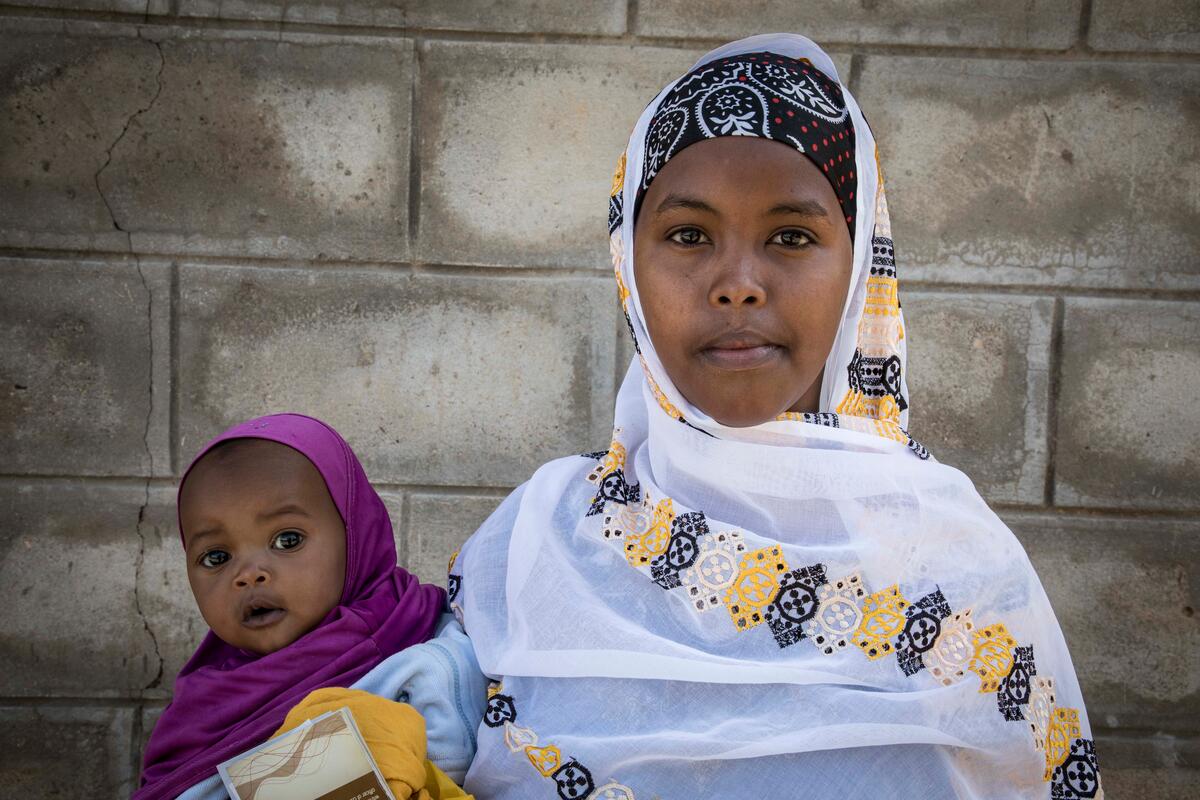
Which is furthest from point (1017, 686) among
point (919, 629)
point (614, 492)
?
point (614, 492)

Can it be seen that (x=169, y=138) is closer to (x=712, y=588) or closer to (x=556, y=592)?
(x=556, y=592)

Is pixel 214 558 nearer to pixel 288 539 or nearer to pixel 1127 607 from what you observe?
pixel 288 539

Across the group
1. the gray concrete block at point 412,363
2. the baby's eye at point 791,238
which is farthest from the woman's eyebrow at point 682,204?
the gray concrete block at point 412,363

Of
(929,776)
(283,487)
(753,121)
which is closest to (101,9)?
(283,487)

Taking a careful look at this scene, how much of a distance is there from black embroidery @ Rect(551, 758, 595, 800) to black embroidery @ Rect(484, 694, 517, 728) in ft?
0.39

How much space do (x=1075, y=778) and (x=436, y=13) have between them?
2.43 metres

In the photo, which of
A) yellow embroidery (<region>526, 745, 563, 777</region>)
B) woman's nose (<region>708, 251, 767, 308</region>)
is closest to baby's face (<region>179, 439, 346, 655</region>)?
yellow embroidery (<region>526, 745, 563, 777</region>)

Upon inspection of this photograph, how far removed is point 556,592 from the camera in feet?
5.21

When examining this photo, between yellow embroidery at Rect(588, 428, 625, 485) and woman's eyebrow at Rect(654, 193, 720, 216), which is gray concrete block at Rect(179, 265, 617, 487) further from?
woman's eyebrow at Rect(654, 193, 720, 216)

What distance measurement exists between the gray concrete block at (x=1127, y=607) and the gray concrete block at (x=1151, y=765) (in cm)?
5

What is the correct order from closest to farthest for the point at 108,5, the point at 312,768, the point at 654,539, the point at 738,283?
the point at 312,768 < the point at 738,283 < the point at 654,539 < the point at 108,5

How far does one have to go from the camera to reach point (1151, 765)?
113 inches

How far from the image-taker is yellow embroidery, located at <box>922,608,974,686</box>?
4.75 feet

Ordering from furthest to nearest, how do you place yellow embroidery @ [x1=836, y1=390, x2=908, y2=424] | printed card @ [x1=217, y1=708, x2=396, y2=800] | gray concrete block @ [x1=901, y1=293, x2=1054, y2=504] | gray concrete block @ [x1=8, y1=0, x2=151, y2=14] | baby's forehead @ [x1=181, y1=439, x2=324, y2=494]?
gray concrete block @ [x1=901, y1=293, x2=1054, y2=504]
gray concrete block @ [x1=8, y1=0, x2=151, y2=14]
baby's forehead @ [x1=181, y1=439, x2=324, y2=494]
yellow embroidery @ [x1=836, y1=390, x2=908, y2=424]
printed card @ [x1=217, y1=708, x2=396, y2=800]
